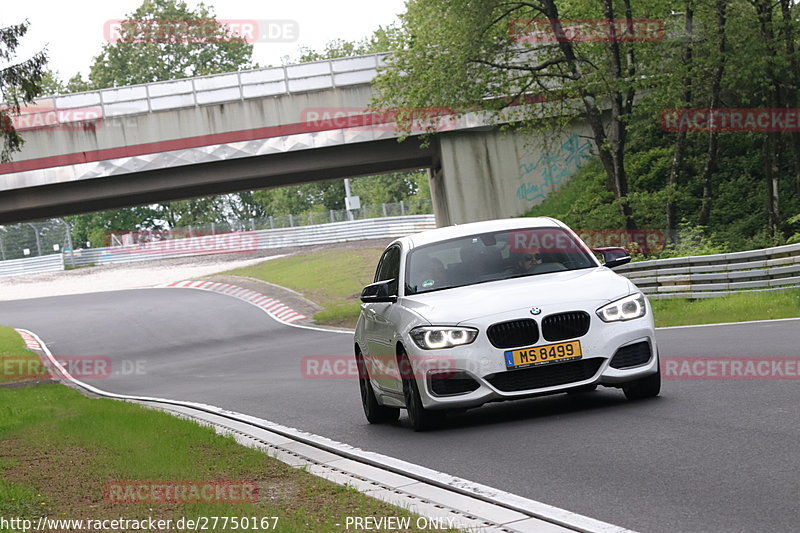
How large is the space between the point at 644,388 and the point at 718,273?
1339cm

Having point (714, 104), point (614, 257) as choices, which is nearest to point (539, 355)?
point (614, 257)

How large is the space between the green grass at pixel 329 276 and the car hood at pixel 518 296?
85.0 feet

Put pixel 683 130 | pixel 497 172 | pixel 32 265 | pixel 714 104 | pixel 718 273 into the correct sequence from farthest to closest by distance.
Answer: pixel 32 265
pixel 497 172
pixel 683 130
pixel 714 104
pixel 718 273

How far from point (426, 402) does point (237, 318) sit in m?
32.7

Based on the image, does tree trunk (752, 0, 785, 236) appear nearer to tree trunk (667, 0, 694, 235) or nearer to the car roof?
tree trunk (667, 0, 694, 235)

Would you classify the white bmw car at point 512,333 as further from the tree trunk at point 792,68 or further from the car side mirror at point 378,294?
the tree trunk at point 792,68

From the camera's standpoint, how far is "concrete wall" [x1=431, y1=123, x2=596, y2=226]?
4250cm

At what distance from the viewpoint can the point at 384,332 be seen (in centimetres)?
1067

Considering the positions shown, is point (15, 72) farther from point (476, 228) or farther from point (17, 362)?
point (476, 228)

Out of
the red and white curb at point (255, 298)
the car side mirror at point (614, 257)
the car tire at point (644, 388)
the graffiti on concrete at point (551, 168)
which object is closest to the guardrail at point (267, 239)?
the red and white curb at point (255, 298)

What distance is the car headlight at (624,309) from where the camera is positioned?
9648 millimetres

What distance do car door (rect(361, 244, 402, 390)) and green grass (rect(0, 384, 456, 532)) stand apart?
148 cm

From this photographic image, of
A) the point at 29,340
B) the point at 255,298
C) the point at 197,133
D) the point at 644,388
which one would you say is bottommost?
the point at 255,298

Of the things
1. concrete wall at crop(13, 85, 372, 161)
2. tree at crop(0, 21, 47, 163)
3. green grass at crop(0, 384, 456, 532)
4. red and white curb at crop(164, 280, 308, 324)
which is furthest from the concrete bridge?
green grass at crop(0, 384, 456, 532)
